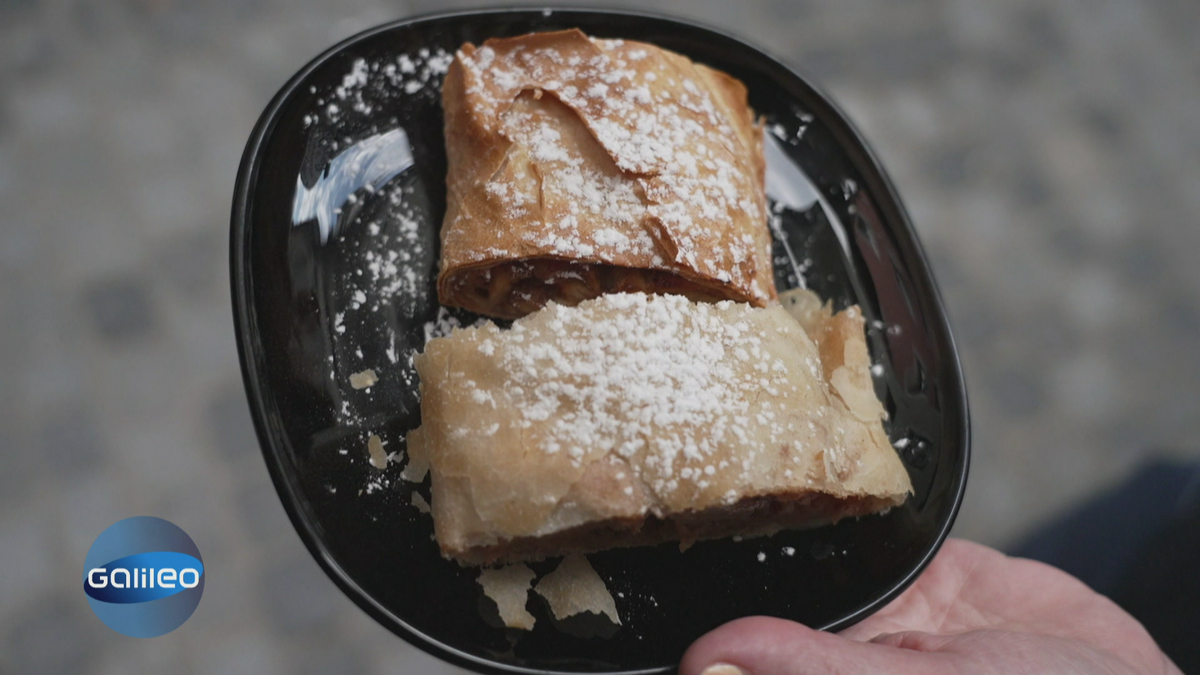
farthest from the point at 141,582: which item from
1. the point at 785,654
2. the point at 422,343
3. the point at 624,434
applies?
the point at 785,654

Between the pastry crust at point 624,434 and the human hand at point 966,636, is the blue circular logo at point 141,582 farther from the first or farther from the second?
the human hand at point 966,636

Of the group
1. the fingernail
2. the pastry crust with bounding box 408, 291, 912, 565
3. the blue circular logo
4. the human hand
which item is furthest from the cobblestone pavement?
the fingernail

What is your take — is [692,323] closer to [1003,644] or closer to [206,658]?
[1003,644]

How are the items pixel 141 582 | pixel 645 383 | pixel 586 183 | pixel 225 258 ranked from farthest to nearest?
pixel 225 258
pixel 141 582
pixel 586 183
pixel 645 383

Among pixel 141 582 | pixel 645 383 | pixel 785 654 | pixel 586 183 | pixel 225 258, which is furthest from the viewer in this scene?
pixel 225 258

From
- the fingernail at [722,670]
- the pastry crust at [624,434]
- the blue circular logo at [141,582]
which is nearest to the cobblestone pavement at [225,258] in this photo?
the blue circular logo at [141,582]

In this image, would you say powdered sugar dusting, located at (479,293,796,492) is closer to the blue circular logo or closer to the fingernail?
the fingernail

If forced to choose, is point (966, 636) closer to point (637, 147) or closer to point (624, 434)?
point (624, 434)
